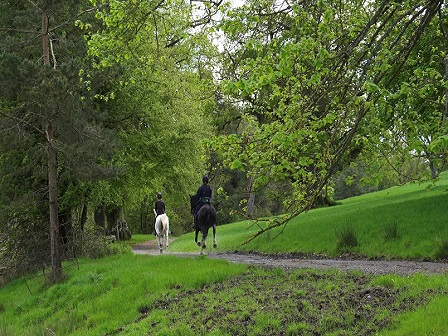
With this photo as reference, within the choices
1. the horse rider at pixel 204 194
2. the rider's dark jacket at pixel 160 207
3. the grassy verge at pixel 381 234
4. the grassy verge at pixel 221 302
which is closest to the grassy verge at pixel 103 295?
the grassy verge at pixel 221 302

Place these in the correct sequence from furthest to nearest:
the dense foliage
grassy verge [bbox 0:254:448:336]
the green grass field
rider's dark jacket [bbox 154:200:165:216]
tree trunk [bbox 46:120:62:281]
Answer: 1. rider's dark jacket [bbox 154:200:165:216]
2. tree trunk [bbox 46:120:62:281]
3. the green grass field
4. grassy verge [bbox 0:254:448:336]
5. the dense foliage

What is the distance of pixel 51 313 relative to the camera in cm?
1391

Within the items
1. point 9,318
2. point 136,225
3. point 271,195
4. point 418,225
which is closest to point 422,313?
point 271,195

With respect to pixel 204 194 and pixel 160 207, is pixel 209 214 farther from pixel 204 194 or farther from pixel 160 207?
pixel 160 207

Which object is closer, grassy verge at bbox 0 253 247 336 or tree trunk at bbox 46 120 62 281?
grassy verge at bbox 0 253 247 336

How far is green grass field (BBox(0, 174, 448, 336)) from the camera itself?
8023 millimetres

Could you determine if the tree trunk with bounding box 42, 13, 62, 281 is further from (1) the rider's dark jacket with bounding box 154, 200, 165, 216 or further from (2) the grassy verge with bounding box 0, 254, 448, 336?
(1) the rider's dark jacket with bounding box 154, 200, 165, 216

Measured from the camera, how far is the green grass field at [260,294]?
8023 millimetres

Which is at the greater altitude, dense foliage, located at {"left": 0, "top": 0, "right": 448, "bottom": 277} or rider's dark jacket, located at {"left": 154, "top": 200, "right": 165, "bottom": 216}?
dense foliage, located at {"left": 0, "top": 0, "right": 448, "bottom": 277}

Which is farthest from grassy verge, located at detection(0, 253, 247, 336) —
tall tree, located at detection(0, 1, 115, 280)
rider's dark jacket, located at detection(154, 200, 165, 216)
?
rider's dark jacket, located at detection(154, 200, 165, 216)

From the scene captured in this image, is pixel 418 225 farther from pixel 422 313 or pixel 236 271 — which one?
pixel 422 313

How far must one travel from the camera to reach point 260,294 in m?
10.2

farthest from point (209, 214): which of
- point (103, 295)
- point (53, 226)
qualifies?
point (53, 226)

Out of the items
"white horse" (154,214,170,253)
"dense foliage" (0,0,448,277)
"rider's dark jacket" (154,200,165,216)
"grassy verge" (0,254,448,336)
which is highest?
"dense foliage" (0,0,448,277)
